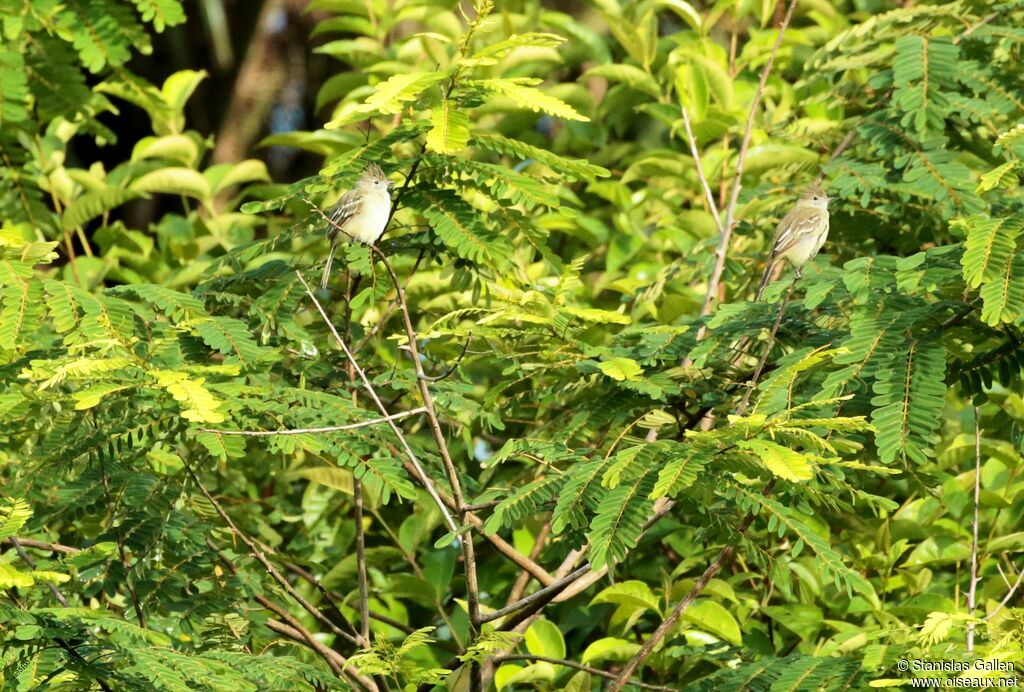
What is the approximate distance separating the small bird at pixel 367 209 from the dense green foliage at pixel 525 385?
73 mm

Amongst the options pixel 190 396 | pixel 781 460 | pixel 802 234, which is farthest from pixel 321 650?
pixel 802 234

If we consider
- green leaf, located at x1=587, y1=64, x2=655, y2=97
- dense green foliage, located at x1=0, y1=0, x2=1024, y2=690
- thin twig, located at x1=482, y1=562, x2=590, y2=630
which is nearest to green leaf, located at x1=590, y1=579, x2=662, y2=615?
dense green foliage, located at x1=0, y1=0, x2=1024, y2=690

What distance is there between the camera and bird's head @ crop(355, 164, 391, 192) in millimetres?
3760

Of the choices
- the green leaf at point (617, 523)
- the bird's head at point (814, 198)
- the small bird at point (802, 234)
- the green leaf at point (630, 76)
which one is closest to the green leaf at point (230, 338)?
the green leaf at point (617, 523)

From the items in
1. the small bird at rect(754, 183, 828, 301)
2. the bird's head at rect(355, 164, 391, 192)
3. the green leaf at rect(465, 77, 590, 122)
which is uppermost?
the green leaf at rect(465, 77, 590, 122)

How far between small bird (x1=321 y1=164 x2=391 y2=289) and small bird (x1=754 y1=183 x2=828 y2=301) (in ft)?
3.69

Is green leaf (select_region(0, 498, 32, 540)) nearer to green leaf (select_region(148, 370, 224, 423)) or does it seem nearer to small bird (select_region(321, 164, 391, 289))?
green leaf (select_region(148, 370, 224, 423))

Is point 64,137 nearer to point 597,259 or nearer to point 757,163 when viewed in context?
point 597,259

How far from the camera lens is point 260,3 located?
30.3 ft

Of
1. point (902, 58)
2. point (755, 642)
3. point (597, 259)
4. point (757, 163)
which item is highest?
point (902, 58)

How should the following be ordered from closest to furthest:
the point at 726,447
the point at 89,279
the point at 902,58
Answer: the point at 726,447 < the point at 902,58 < the point at 89,279

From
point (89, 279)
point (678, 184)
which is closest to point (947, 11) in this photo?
point (678, 184)

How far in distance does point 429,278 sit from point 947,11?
2112 mm

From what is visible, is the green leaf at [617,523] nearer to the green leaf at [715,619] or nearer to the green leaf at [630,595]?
the green leaf at [630,595]
